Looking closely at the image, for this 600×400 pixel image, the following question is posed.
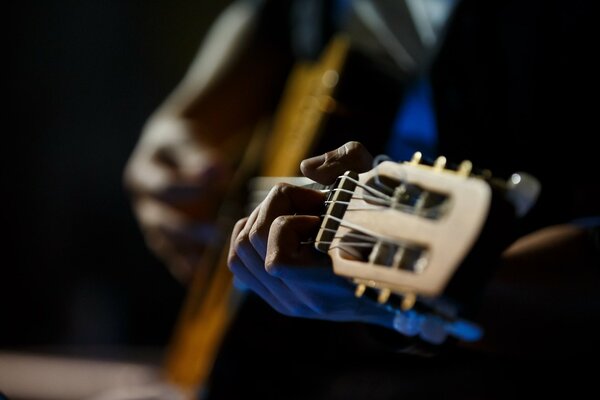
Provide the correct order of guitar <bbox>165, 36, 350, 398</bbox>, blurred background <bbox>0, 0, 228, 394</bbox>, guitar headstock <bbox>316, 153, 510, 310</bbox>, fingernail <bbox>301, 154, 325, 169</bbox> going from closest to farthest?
guitar headstock <bbox>316, 153, 510, 310</bbox> < fingernail <bbox>301, 154, 325, 169</bbox> < guitar <bbox>165, 36, 350, 398</bbox> < blurred background <bbox>0, 0, 228, 394</bbox>

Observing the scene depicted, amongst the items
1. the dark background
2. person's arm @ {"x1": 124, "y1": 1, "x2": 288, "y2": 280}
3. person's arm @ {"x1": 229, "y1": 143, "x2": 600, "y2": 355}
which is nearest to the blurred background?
the dark background

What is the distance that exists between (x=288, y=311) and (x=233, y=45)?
105cm

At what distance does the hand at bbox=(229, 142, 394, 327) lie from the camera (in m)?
0.46

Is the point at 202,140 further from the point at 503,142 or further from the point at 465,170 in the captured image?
the point at 465,170

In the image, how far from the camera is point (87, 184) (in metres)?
2.20

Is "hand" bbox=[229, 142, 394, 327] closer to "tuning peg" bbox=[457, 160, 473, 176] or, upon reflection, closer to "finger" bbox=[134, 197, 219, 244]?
"tuning peg" bbox=[457, 160, 473, 176]

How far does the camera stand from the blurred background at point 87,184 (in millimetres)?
2150

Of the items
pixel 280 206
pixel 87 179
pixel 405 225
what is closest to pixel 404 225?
pixel 405 225

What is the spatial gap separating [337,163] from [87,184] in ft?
6.11

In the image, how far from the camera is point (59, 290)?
2199 millimetres

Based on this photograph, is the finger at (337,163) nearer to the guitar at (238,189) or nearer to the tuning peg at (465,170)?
the tuning peg at (465,170)

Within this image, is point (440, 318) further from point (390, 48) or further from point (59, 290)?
point (59, 290)

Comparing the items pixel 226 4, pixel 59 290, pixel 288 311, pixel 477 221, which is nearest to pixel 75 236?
pixel 59 290

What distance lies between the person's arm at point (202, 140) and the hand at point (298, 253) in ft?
2.60
